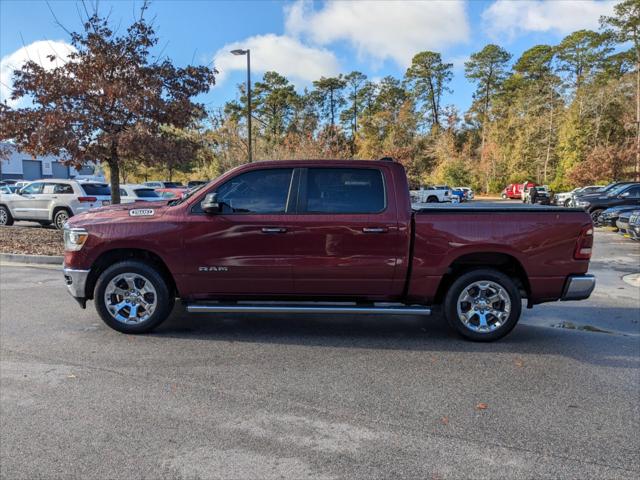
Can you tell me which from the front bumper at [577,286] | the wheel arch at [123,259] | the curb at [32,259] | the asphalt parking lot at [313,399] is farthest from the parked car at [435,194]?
the wheel arch at [123,259]

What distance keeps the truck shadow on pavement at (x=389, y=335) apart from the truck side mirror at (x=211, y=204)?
4.64ft

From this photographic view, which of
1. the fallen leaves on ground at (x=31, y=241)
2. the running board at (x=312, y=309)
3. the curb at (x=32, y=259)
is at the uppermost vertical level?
the fallen leaves on ground at (x=31, y=241)

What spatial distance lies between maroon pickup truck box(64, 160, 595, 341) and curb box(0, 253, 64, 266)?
5845 mm

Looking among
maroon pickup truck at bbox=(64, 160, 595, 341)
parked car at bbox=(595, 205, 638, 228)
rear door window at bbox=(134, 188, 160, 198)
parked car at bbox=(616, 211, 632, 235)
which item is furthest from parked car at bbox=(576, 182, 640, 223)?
rear door window at bbox=(134, 188, 160, 198)

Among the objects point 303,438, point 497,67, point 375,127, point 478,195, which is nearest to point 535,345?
point 303,438

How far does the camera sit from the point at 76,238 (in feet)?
17.8

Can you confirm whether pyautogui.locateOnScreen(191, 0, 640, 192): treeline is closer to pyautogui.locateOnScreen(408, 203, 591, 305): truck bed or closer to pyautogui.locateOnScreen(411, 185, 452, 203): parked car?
pyautogui.locateOnScreen(411, 185, 452, 203): parked car

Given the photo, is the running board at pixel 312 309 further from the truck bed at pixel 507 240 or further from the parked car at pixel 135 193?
the parked car at pixel 135 193

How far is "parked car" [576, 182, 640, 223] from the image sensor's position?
19234mm

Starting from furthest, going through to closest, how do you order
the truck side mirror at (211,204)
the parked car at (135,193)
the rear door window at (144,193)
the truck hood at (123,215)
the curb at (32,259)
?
the rear door window at (144,193) → the parked car at (135,193) → the curb at (32,259) → the truck hood at (123,215) → the truck side mirror at (211,204)

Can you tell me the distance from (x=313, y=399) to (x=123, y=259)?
2.89m

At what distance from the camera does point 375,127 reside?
210 ft

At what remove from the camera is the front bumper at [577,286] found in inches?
207

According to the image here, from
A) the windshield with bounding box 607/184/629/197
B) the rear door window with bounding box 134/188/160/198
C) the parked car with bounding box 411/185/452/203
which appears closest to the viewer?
the rear door window with bounding box 134/188/160/198
